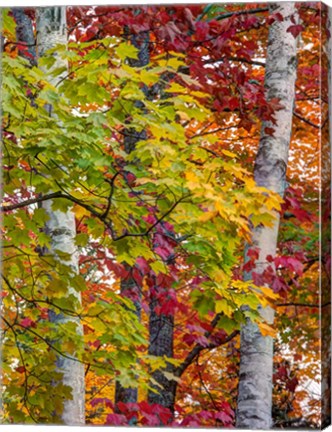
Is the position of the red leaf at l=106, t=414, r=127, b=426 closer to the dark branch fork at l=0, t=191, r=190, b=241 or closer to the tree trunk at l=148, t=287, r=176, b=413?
the tree trunk at l=148, t=287, r=176, b=413

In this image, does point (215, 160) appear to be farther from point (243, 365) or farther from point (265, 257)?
point (243, 365)

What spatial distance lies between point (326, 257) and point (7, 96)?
7.19 ft

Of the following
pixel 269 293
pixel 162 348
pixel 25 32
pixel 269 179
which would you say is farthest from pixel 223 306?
pixel 25 32

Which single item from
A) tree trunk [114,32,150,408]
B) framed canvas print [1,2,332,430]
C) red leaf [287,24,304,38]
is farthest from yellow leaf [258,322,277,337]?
red leaf [287,24,304,38]

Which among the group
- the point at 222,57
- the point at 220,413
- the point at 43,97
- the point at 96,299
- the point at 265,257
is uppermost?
the point at 222,57

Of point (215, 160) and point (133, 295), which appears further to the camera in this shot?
point (133, 295)

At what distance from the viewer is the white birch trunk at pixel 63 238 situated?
5.82 meters

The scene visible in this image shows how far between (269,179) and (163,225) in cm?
93

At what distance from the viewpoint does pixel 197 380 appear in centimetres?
666

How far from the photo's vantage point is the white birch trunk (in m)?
5.82

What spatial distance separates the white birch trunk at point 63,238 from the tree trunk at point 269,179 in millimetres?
1079

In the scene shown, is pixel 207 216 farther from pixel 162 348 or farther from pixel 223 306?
pixel 162 348

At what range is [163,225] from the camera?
540cm

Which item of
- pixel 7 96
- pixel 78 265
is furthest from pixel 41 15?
pixel 78 265
